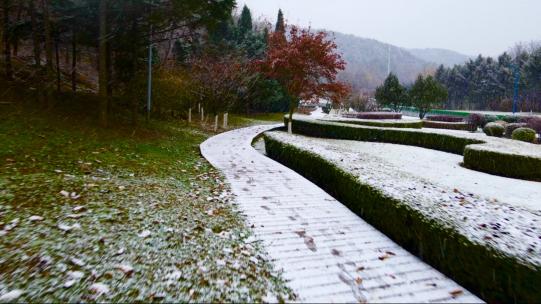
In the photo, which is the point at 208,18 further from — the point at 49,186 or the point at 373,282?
the point at 373,282

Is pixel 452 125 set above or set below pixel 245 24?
below

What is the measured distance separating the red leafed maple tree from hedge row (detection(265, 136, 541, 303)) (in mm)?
12401

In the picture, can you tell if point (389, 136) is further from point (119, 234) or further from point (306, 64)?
point (119, 234)

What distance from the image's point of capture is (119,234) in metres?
4.69

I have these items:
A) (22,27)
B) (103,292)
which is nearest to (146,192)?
(103,292)

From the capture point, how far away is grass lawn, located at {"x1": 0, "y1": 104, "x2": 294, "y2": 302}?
3572 mm

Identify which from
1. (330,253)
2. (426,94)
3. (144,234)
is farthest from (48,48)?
(426,94)

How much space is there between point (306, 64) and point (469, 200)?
1447 centimetres

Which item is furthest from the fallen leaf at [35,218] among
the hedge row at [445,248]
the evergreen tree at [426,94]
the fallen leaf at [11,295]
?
the evergreen tree at [426,94]

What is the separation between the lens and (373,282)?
12.8ft

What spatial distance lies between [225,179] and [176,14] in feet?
22.1

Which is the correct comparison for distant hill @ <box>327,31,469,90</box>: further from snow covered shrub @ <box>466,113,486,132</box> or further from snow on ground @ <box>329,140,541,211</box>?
snow on ground @ <box>329,140,541,211</box>

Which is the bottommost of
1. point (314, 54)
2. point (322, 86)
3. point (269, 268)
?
point (269, 268)

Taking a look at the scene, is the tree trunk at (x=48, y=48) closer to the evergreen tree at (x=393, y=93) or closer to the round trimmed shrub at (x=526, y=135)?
the round trimmed shrub at (x=526, y=135)
